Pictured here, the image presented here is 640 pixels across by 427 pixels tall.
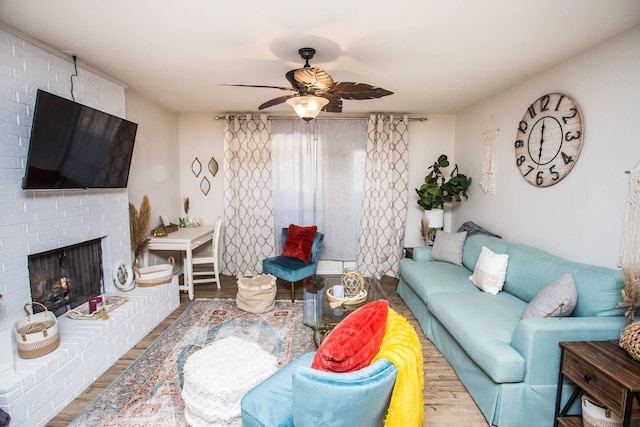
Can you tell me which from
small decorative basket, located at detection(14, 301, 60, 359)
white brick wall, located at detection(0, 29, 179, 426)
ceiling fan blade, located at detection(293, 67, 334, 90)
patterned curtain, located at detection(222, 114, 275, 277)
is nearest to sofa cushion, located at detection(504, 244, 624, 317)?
ceiling fan blade, located at detection(293, 67, 334, 90)

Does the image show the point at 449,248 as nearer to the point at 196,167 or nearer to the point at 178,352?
the point at 178,352

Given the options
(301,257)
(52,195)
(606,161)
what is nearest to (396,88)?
(606,161)

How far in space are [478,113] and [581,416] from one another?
10.8ft

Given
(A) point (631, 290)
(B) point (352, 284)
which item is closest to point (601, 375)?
(A) point (631, 290)

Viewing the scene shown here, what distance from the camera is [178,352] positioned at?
8.51ft

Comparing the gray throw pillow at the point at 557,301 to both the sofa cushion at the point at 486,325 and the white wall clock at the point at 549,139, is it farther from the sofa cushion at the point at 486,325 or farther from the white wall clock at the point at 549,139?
the white wall clock at the point at 549,139

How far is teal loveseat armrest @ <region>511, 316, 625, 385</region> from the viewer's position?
5.75 ft

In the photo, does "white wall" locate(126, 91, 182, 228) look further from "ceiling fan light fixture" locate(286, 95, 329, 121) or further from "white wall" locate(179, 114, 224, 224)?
"ceiling fan light fixture" locate(286, 95, 329, 121)

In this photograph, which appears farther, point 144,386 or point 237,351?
point 144,386

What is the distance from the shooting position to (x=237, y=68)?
2738 millimetres

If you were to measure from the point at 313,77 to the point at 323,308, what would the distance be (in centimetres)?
184

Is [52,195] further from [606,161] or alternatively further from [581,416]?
[606,161]

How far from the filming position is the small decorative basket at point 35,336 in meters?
1.92

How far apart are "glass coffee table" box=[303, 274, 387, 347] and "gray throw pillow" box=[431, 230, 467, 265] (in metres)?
0.94
